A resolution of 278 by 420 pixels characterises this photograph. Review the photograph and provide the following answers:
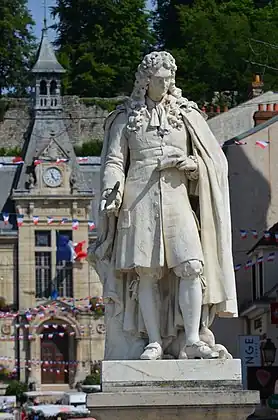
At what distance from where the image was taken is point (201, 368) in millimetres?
15391

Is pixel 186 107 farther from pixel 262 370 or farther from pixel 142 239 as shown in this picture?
pixel 262 370

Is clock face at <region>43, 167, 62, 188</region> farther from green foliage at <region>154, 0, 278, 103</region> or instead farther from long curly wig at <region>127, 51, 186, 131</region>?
long curly wig at <region>127, 51, 186, 131</region>

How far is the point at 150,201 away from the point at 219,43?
96124 mm

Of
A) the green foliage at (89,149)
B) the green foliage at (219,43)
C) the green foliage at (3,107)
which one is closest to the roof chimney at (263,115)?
the green foliage at (219,43)

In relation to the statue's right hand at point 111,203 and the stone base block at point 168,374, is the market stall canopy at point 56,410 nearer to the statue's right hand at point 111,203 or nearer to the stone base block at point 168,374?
the statue's right hand at point 111,203

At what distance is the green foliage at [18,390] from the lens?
318 feet

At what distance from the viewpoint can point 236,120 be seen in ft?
201

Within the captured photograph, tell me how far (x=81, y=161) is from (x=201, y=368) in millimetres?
97628

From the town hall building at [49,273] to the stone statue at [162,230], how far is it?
8927 centimetres

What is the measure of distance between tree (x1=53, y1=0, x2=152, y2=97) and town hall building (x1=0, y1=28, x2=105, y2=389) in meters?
12.4

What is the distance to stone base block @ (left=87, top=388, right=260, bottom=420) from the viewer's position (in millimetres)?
15023

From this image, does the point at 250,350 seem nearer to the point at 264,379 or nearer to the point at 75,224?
the point at 264,379

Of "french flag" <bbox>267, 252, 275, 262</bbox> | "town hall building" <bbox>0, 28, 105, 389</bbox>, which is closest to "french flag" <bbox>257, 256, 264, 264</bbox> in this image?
"french flag" <bbox>267, 252, 275, 262</bbox>

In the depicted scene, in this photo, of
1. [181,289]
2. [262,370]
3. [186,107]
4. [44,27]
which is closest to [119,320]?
[181,289]
